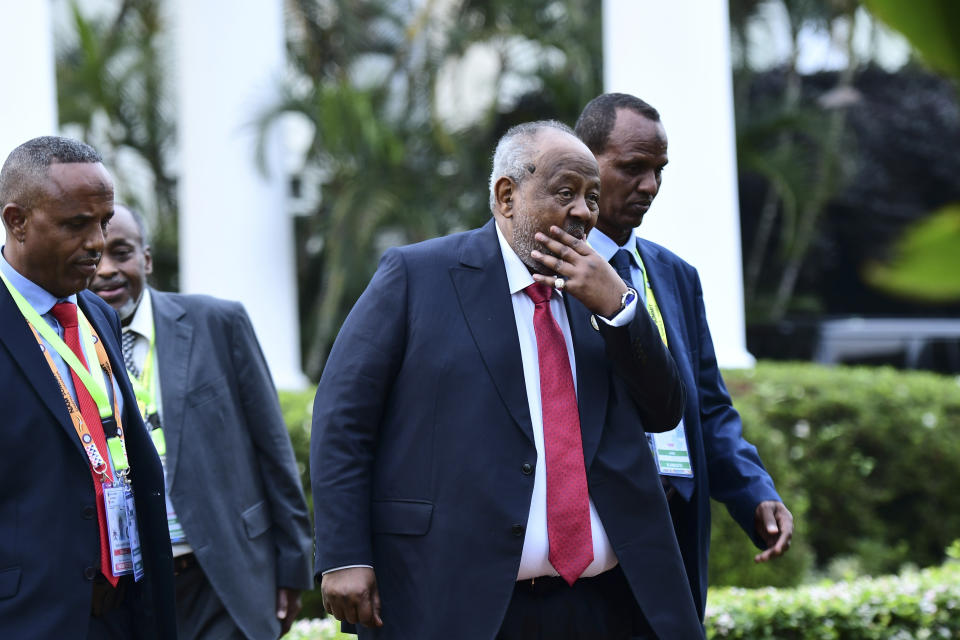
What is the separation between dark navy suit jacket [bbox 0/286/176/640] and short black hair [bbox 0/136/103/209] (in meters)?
0.22

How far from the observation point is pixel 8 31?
6926 mm

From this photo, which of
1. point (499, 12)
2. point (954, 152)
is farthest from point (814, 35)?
point (499, 12)

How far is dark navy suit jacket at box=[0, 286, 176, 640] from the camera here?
2.63 metres

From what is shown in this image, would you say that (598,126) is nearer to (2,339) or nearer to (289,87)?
(2,339)

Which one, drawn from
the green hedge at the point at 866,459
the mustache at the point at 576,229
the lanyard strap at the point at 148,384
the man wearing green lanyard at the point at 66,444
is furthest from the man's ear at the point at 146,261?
the green hedge at the point at 866,459

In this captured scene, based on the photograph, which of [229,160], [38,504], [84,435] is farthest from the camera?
[229,160]

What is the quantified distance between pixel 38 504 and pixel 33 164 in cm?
78

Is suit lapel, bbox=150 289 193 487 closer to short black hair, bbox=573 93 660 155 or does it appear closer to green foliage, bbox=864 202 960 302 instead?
short black hair, bbox=573 93 660 155

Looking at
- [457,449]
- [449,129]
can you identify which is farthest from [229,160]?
[457,449]

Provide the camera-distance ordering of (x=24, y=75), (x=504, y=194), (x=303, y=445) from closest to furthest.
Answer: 1. (x=504, y=194)
2. (x=24, y=75)
3. (x=303, y=445)

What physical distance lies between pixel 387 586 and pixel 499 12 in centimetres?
1147

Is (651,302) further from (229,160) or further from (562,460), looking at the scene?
(229,160)

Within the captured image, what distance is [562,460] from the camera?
298 cm

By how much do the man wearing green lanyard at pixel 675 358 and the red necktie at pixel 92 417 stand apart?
58.1 inches
